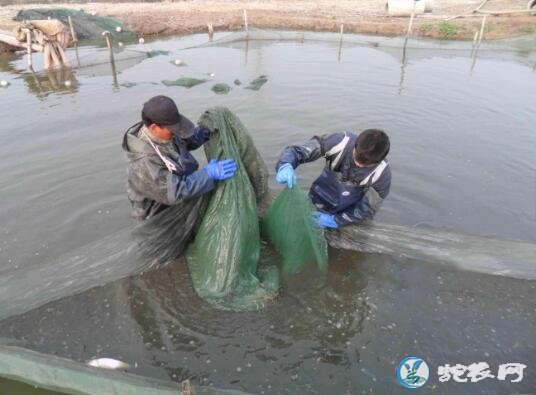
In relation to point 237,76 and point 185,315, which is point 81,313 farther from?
point 237,76

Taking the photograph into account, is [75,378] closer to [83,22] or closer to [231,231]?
[231,231]

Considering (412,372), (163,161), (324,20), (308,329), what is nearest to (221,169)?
(163,161)

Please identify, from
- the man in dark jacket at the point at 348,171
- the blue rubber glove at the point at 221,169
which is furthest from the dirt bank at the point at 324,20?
the blue rubber glove at the point at 221,169

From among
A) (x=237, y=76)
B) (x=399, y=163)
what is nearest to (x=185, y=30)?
(x=237, y=76)

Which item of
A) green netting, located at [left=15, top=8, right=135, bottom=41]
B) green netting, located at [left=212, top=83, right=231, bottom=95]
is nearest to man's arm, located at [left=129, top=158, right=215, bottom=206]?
green netting, located at [left=212, top=83, right=231, bottom=95]

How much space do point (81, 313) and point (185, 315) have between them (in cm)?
92

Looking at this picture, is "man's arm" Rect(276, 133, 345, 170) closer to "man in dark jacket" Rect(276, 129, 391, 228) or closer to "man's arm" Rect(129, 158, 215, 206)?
"man in dark jacket" Rect(276, 129, 391, 228)

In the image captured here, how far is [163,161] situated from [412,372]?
2443mm

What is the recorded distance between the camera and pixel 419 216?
519 centimetres

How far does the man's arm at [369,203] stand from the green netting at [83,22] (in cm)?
1795

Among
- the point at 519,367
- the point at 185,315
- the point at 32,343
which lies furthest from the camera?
the point at 185,315

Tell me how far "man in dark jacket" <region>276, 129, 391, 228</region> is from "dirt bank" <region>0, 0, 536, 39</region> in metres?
18.0

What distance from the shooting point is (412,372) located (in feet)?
9.29

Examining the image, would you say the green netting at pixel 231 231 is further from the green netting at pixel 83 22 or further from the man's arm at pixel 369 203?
the green netting at pixel 83 22
